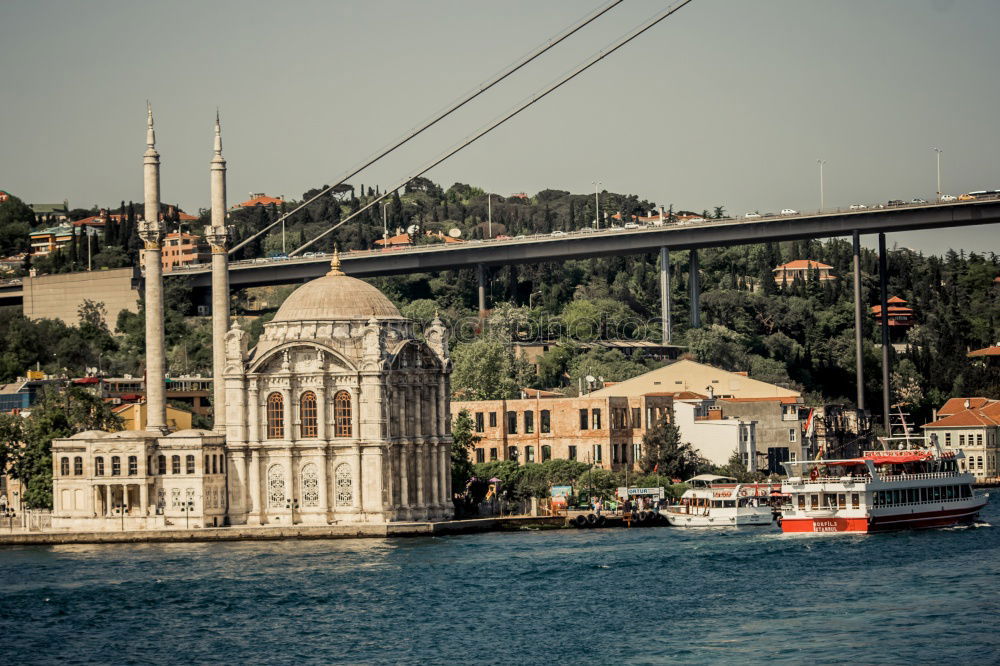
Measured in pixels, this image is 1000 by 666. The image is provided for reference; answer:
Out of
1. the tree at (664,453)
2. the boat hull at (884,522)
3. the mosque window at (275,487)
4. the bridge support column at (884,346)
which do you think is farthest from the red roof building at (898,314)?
the mosque window at (275,487)

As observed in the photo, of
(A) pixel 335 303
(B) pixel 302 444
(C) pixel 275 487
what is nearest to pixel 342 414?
(B) pixel 302 444

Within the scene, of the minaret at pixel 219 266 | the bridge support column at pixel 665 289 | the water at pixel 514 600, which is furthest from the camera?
the bridge support column at pixel 665 289

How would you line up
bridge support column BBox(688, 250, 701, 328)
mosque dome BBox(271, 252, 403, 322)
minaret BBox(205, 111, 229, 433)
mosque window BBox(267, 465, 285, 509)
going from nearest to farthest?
mosque window BBox(267, 465, 285, 509)
mosque dome BBox(271, 252, 403, 322)
minaret BBox(205, 111, 229, 433)
bridge support column BBox(688, 250, 701, 328)

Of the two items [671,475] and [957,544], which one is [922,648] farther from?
[671,475]

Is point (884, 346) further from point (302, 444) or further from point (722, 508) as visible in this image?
point (302, 444)

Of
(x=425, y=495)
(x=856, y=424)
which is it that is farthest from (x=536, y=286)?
(x=425, y=495)

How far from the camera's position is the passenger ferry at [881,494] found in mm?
74562

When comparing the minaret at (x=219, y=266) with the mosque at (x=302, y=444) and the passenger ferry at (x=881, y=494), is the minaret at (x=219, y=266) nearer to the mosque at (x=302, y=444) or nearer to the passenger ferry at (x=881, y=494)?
the mosque at (x=302, y=444)

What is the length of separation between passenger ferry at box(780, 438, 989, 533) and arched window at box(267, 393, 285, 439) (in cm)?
1926

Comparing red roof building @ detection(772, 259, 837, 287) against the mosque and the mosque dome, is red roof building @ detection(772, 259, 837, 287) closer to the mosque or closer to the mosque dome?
the mosque dome

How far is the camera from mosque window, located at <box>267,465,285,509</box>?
7675cm

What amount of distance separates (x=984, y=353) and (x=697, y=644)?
93.7 metres

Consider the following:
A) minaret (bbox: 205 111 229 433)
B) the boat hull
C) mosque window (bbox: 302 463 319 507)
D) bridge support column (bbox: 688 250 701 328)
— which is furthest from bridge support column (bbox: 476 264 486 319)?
the boat hull

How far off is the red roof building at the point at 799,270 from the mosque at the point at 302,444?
287ft
